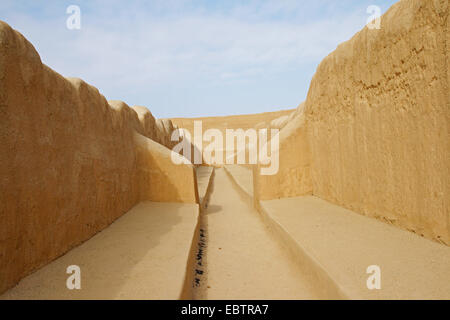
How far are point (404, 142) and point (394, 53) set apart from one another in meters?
1.08

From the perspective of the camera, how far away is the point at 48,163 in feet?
9.01

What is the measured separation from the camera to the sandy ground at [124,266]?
218cm

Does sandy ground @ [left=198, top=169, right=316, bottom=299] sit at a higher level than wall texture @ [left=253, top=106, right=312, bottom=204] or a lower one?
lower

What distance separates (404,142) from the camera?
326 centimetres

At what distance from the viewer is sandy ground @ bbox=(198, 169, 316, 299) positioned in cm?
283

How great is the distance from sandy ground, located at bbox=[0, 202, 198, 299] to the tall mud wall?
0.16 metres

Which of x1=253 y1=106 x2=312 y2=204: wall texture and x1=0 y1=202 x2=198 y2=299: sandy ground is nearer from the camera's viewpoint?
x1=0 y1=202 x2=198 y2=299: sandy ground

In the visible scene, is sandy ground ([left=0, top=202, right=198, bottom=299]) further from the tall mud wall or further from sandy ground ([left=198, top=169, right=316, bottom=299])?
sandy ground ([left=198, top=169, right=316, bottom=299])

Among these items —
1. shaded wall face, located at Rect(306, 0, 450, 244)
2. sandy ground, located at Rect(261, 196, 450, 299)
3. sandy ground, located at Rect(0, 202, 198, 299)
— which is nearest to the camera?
sandy ground, located at Rect(261, 196, 450, 299)

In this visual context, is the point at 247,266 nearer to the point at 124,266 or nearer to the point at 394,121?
the point at 124,266

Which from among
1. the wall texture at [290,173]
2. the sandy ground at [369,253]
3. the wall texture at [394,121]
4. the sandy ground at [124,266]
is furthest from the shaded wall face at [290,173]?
the sandy ground at [124,266]

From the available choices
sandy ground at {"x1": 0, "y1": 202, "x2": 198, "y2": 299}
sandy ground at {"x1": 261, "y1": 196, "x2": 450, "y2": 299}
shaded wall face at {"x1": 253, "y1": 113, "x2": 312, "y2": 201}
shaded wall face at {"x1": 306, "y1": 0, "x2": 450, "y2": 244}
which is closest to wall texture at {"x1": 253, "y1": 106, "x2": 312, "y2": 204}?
shaded wall face at {"x1": 253, "y1": 113, "x2": 312, "y2": 201}

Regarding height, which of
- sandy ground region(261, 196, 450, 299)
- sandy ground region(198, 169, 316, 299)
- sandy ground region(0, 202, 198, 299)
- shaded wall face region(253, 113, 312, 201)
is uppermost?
shaded wall face region(253, 113, 312, 201)
